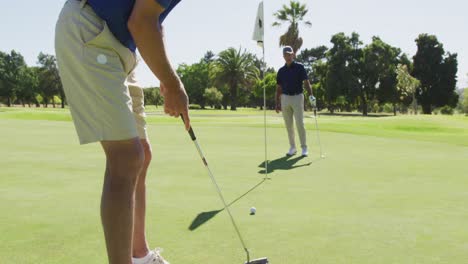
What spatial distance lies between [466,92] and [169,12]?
9200 cm

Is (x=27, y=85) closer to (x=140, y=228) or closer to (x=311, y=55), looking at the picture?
(x=311, y=55)

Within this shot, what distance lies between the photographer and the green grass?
9.36 ft

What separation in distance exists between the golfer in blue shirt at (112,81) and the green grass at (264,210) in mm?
668

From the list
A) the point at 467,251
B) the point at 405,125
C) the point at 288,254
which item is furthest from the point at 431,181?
the point at 405,125

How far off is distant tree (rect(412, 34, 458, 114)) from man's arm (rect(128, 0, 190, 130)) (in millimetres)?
72473

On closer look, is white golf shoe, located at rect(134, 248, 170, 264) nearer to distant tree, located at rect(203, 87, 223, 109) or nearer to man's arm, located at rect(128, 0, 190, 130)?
man's arm, located at rect(128, 0, 190, 130)

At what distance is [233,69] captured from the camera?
8162 cm

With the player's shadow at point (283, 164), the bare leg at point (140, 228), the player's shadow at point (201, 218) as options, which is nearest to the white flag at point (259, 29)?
the player's shadow at point (283, 164)

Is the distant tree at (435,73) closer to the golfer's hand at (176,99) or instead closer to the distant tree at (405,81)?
the distant tree at (405,81)

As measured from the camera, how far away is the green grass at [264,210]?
2854mm

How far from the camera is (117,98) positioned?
225cm

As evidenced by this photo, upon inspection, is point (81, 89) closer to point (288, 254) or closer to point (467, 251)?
point (288, 254)

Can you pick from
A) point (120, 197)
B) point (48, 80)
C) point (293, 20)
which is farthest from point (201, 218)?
point (48, 80)

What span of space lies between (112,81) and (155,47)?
0.93ft
